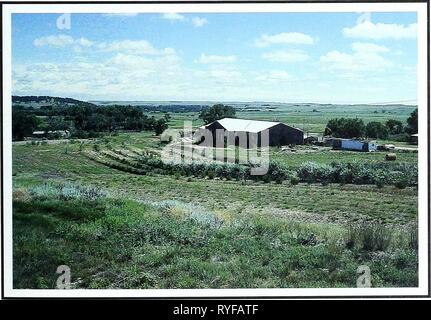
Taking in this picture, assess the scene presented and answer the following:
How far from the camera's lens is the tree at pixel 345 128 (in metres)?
6.54

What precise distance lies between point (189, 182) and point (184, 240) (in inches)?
22.0

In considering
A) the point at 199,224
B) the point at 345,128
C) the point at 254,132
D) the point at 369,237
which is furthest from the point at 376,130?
the point at 199,224

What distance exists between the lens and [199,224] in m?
6.45

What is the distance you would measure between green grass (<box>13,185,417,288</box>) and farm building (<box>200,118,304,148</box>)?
0.72m

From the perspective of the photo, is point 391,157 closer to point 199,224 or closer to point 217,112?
point 217,112

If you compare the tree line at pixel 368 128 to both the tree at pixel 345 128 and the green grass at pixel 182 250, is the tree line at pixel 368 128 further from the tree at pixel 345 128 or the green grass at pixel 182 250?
the green grass at pixel 182 250

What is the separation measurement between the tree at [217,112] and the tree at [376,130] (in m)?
1.32

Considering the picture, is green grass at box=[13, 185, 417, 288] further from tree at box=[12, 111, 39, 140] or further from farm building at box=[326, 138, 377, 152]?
farm building at box=[326, 138, 377, 152]

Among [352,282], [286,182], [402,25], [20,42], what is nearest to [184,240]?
[286,182]

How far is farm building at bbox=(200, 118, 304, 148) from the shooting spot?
648 centimetres

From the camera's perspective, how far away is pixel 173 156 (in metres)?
6.55

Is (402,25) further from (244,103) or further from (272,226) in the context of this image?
(272,226)

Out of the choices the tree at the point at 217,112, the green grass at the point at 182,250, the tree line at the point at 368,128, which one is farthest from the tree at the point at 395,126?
the tree at the point at 217,112

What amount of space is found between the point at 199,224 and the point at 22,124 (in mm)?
1925
